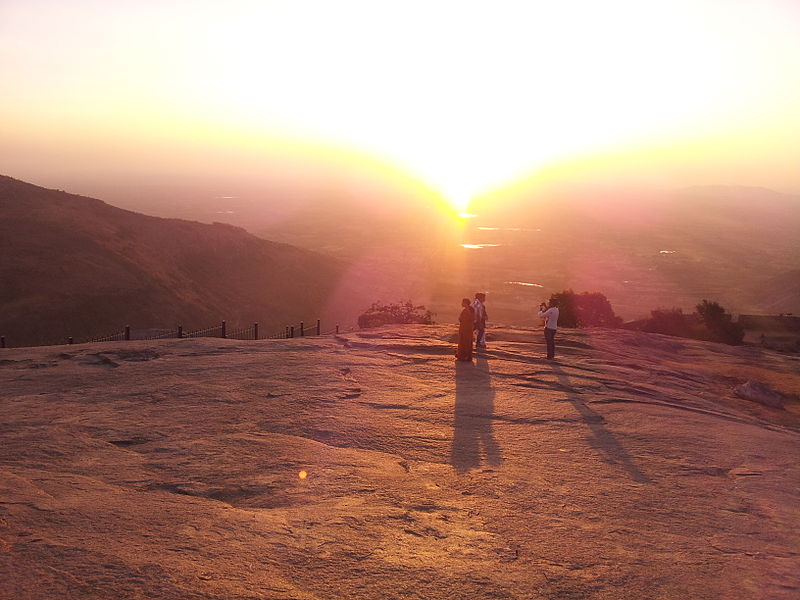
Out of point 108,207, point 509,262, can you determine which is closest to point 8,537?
point 108,207

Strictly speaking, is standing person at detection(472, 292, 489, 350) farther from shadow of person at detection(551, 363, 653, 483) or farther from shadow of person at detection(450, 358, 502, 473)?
shadow of person at detection(551, 363, 653, 483)

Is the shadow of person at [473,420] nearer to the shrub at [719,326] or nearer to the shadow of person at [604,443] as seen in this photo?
the shadow of person at [604,443]

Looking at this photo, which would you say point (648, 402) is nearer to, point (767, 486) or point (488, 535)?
point (767, 486)

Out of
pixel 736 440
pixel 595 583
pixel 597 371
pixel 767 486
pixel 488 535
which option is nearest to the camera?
pixel 595 583

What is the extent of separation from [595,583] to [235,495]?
4.10 meters

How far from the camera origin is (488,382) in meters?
13.3

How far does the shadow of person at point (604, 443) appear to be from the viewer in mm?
8618

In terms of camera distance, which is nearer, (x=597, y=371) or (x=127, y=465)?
(x=127, y=465)

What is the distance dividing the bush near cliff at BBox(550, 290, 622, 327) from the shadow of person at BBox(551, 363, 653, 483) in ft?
87.9

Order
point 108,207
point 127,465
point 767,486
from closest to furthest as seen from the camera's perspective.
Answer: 1. point 127,465
2. point 767,486
3. point 108,207

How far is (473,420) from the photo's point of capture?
34.8ft

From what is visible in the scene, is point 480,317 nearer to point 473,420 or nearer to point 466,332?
point 466,332

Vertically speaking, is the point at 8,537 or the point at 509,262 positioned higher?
the point at 509,262

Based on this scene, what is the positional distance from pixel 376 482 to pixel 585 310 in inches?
1402
